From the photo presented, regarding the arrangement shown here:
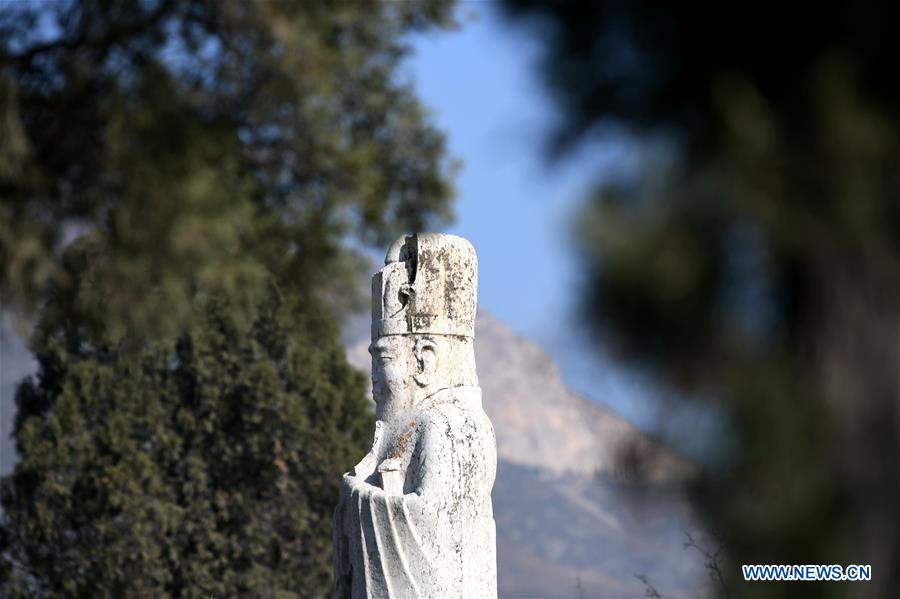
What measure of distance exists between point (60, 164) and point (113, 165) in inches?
10.1

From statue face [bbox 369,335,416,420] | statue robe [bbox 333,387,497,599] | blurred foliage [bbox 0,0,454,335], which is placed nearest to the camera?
blurred foliage [bbox 0,0,454,335]

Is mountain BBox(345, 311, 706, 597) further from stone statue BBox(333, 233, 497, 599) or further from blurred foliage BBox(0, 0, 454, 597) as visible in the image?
blurred foliage BBox(0, 0, 454, 597)

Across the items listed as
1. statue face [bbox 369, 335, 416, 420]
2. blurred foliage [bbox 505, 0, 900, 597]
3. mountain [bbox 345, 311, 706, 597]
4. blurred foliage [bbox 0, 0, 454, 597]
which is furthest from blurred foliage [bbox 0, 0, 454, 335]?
mountain [bbox 345, 311, 706, 597]

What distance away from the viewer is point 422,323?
8.29 m

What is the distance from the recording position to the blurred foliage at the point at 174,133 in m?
5.10

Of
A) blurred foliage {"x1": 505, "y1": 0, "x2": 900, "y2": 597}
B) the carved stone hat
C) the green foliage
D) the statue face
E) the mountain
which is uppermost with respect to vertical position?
the mountain

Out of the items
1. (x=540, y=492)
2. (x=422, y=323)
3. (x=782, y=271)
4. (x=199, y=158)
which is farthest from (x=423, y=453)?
(x=540, y=492)

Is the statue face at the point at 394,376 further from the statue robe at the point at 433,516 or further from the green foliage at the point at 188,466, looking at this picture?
the green foliage at the point at 188,466

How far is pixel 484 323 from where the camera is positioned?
44.4 metres

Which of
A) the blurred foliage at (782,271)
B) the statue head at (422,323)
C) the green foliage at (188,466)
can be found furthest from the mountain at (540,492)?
the blurred foliage at (782,271)

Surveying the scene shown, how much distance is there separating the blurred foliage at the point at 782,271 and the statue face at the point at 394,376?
15.7 ft

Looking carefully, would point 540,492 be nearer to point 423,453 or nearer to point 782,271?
point 423,453

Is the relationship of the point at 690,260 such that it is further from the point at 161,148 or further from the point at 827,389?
the point at 161,148

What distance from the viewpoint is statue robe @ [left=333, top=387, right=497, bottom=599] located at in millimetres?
7797
